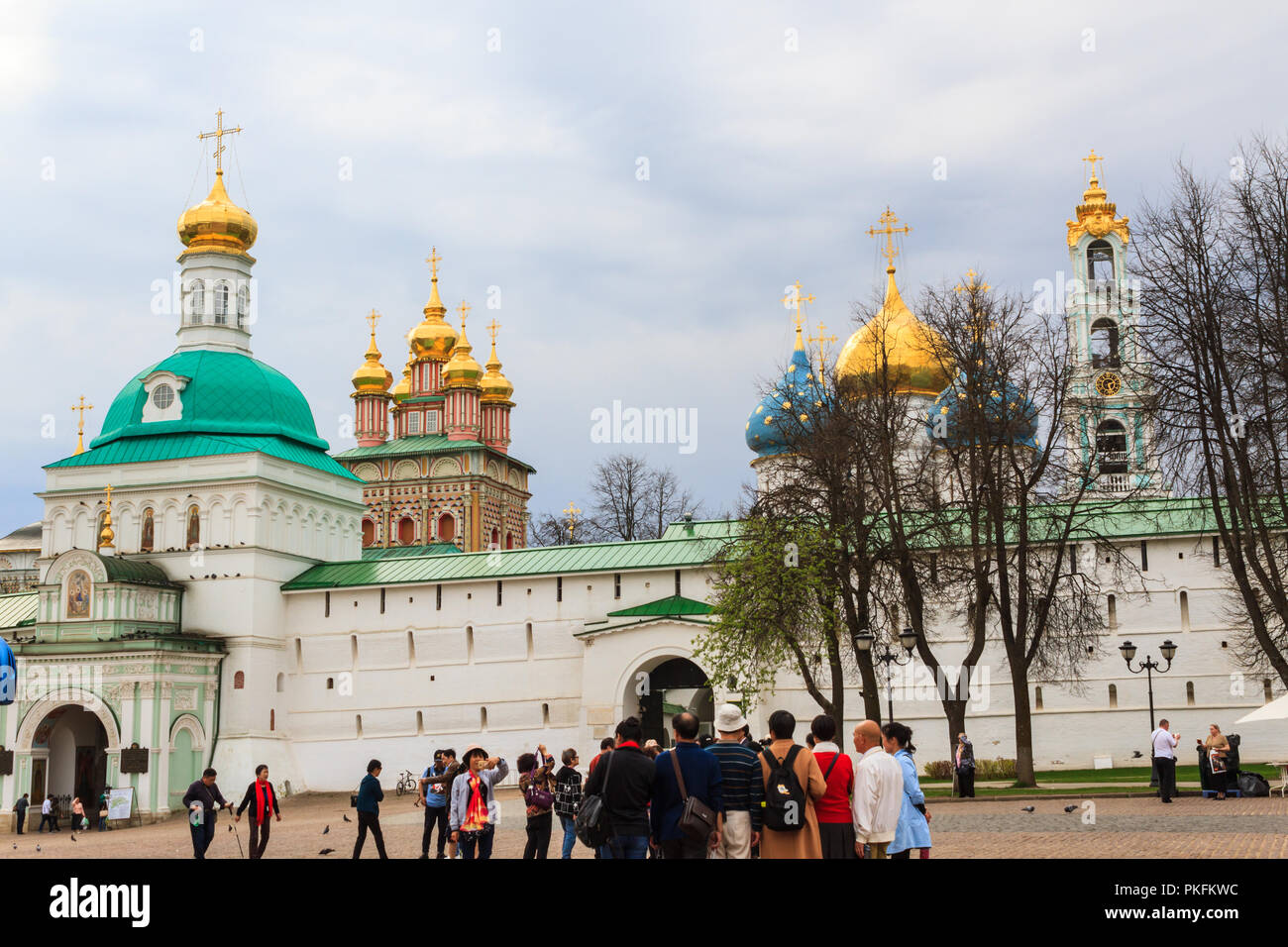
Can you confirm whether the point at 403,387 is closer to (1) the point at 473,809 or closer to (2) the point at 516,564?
(2) the point at 516,564

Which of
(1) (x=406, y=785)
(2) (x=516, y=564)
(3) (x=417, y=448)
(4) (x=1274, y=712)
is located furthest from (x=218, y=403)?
(4) (x=1274, y=712)

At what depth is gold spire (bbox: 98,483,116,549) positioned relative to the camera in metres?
45.4

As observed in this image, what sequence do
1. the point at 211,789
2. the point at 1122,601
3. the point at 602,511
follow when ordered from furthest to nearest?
1. the point at 602,511
2. the point at 1122,601
3. the point at 211,789

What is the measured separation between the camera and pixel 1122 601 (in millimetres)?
38500

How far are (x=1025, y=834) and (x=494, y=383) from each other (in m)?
55.1

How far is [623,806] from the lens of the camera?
32.3ft

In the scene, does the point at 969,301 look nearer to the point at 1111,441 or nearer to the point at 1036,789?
the point at 1111,441

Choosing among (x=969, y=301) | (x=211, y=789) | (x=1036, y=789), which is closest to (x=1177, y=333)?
(x=969, y=301)

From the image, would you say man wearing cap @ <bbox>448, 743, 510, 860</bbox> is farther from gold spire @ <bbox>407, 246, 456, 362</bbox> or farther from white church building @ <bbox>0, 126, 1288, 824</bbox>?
gold spire @ <bbox>407, 246, 456, 362</bbox>

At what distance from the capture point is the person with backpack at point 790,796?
9.54m

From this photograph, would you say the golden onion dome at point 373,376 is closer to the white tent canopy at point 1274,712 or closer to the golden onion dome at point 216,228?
the golden onion dome at point 216,228

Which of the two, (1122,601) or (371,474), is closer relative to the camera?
(1122,601)
